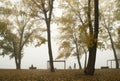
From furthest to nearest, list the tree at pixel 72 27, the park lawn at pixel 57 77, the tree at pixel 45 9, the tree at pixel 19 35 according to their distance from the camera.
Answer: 1. the tree at pixel 19 35
2. the tree at pixel 72 27
3. the tree at pixel 45 9
4. the park lawn at pixel 57 77

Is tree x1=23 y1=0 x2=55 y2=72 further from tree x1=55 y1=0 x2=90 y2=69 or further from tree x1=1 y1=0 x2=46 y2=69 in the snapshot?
tree x1=1 y1=0 x2=46 y2=69

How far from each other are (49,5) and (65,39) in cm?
2019

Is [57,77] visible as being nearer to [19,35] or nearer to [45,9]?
[45,9]

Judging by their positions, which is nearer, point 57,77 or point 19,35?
point 57,77

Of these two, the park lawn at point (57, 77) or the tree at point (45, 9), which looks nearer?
the park lawn at point (57, 77)

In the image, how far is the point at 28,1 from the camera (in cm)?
3016

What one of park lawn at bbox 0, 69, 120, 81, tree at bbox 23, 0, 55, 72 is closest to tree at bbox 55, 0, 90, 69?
tree at bbox 23, 0, 55, 72

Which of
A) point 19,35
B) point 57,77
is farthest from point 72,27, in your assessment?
point 57,77

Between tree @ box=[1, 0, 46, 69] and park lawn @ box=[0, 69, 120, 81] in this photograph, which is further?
tree @ box=[1, 0, 46, 69]

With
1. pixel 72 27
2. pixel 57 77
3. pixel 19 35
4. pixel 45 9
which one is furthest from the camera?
pixel 19 35

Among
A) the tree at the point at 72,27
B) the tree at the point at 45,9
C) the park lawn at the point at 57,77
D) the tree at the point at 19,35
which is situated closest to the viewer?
the park lawn at the point at 57,77

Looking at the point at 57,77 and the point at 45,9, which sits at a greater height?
the point at 45,9

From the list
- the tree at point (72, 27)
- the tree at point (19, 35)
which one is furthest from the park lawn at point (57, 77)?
the tree at point (19, 35)

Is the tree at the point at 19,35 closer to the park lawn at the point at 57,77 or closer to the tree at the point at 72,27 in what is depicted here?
the tree at the point at 72,27
